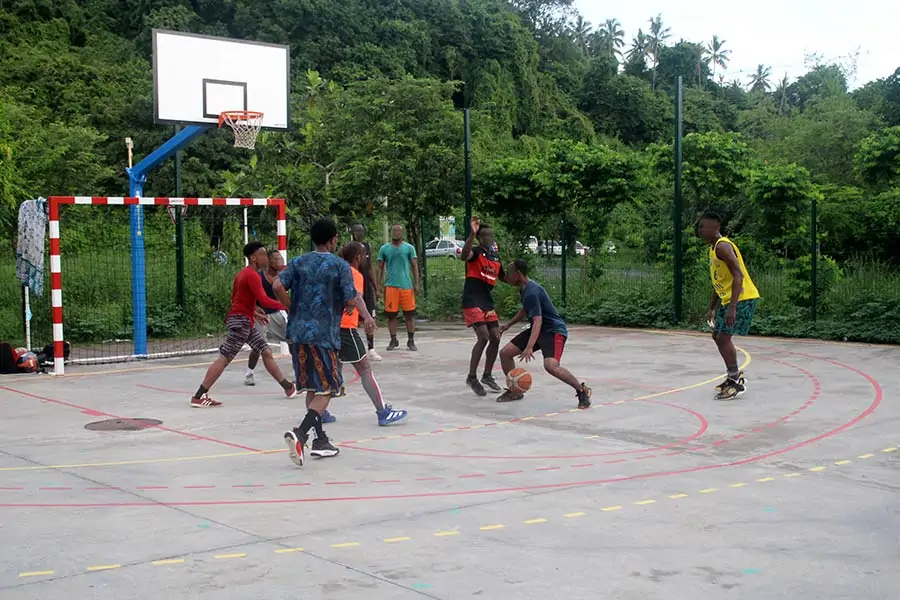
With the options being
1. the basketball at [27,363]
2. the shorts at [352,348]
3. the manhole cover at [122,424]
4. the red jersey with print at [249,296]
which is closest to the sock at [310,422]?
the shorts at [352,348]

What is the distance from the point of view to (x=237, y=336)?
36.3 ft

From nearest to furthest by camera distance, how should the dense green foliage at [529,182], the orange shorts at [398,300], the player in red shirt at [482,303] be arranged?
1. the player in red shirt at [482,303]
2. the orange shorts at [398,300]
3. the dense green foliage at [529,182]

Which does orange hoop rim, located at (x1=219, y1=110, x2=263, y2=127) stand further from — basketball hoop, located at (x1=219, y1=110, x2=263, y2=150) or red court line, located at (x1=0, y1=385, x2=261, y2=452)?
red court line, located at (x1=0, y1=385, x2=261, y2=452)

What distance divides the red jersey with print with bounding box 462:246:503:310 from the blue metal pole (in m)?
6.25

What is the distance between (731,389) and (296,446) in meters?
5.15

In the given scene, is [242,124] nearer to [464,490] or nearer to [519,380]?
[519,380]

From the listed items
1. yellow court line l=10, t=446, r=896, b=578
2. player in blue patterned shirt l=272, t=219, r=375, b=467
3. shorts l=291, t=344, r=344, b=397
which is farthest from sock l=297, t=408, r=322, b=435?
yellow court line l=10, t=446, r=896, b=578

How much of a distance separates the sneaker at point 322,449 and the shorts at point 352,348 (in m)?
1.21

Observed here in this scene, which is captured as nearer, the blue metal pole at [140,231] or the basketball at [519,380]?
the basketball at [519,380]

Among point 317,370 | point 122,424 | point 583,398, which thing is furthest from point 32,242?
point 583,398

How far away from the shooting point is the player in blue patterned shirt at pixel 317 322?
8086 mm

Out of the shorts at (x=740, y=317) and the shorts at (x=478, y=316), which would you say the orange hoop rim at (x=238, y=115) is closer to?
the shorts at (x=478, y=316)

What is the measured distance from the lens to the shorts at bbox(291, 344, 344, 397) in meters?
8.09

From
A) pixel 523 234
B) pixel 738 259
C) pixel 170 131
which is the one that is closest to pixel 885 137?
pixel 523 234
